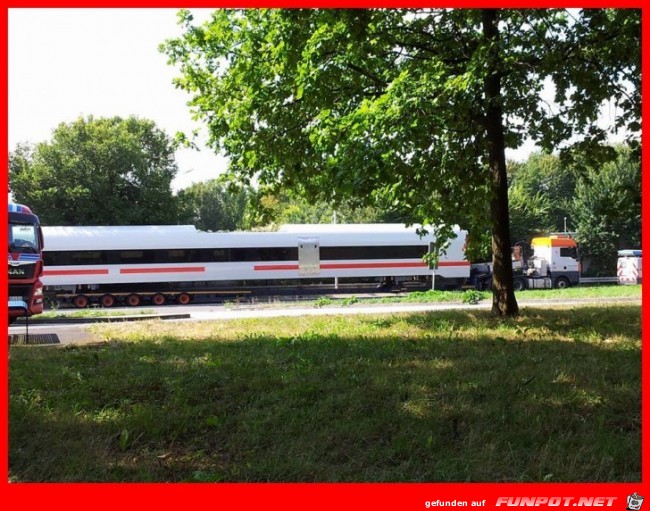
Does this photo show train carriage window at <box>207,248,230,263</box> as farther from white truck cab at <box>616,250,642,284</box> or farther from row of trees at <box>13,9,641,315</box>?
white truck cab at <box>616,250,642,284</box>

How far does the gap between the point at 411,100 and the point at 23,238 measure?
1108cm

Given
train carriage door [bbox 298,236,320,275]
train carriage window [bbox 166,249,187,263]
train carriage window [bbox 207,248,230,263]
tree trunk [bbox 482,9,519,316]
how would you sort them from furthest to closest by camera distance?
train carriage door [bbox 298,236,320,275] → train carriage window [bbox 207,248,230,263] → train carriage window [bbox 166,249,187,263] → tree trunk [bbox 482,9,519,316]

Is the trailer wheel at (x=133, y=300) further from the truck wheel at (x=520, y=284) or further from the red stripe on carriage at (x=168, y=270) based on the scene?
the truck wheel at (x=520, y=284)

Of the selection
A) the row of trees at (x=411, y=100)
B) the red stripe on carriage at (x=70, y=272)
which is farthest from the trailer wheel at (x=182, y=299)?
the row of trees at (x=411, y=100)

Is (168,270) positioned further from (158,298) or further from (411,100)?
(411,100)

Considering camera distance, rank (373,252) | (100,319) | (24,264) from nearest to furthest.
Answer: (24,264)
(100,319)
(373,252)

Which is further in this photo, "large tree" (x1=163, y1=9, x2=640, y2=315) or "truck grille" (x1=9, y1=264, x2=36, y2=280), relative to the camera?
"truck grille" (x1=9, y1=264, x2=36, y2=280)

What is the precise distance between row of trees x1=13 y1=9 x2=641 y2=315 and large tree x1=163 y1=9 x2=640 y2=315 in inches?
1.2

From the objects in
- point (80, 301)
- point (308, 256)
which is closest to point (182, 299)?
point (80, 301)

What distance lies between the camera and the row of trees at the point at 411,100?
9438 millimetres

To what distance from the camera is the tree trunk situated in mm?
10914

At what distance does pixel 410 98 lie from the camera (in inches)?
368

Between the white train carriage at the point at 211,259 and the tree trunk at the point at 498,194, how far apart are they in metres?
15.1

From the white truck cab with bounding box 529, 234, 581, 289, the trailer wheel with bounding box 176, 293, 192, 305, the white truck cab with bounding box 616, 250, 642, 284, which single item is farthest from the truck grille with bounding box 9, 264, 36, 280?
the white truck cab with bounding box 616, 250, 642, 284
